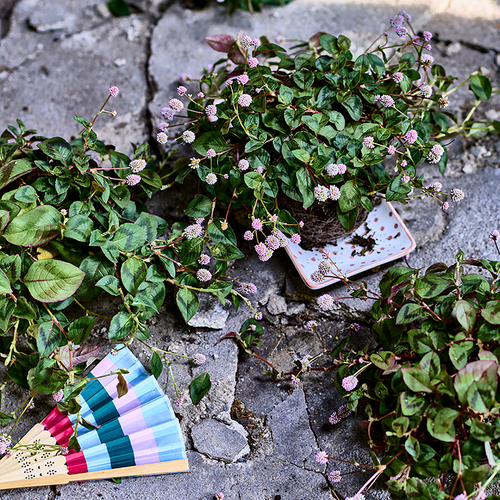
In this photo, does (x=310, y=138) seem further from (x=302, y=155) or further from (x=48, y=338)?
(x=48, y=338)

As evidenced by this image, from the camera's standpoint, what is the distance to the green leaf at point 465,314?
1.13 metres

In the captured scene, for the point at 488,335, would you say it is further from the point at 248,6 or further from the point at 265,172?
the point at 248,6

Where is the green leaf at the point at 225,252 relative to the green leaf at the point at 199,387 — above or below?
above

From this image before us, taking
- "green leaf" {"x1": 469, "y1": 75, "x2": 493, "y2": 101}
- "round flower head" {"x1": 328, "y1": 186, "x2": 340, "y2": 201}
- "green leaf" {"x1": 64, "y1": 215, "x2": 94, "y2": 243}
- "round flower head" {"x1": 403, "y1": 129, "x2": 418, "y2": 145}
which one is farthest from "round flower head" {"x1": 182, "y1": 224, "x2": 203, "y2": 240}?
"green leaf" {"x1": 469, "y1": 75, "x2": 493, "y2": 101}

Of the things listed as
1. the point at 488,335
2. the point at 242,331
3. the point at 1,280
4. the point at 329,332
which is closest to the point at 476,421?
the point at 488,335

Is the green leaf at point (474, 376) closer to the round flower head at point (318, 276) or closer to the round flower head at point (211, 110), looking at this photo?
the round flower head at point (318, 276)

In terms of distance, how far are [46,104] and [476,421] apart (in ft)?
5.99

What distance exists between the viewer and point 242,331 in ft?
4.77

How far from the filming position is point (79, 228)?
1251 millimetres

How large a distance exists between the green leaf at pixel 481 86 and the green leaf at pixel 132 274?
119 cm

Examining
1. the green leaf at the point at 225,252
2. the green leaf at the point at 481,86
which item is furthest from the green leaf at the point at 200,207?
the green leaf at the point at 481,86

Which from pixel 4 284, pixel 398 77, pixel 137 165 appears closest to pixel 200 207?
pixel 137 165

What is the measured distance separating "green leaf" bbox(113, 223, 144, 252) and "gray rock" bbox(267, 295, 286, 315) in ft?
1.57

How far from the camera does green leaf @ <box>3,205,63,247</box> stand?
120 centimetres
